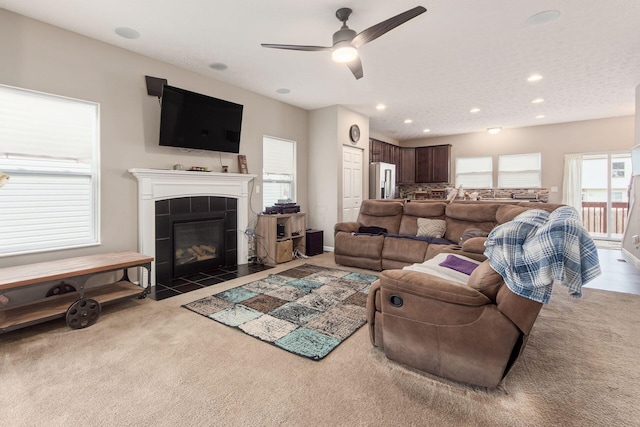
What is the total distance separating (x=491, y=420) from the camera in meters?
1.56

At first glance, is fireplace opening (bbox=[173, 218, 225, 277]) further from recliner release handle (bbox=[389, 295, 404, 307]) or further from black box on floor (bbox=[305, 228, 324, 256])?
recliner release handle (bbox=[389, 295, 404, 307])

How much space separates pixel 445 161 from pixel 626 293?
227 inches

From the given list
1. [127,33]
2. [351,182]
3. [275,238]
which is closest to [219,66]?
[127,33]

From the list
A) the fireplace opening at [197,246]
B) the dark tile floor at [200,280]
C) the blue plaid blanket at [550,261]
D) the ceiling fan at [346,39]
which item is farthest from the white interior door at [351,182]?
the blue plaid blanket at [550,261]

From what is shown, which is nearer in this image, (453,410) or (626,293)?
(453,410)

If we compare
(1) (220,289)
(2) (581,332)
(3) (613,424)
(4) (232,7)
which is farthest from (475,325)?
(4) (232,7)

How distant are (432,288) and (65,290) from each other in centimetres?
344

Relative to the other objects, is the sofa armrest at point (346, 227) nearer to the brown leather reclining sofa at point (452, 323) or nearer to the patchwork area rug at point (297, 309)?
the patchwork area rug at point (297, 309)

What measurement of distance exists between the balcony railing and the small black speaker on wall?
29.7 ft

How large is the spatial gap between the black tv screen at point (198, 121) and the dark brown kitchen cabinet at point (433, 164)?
243 inches

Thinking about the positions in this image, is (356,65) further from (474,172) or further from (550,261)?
(474,172)

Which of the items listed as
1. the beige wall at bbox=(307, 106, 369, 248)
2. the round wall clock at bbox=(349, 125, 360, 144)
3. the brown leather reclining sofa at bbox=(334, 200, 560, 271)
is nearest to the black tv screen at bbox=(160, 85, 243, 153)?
the beige wall at bbox=(307, 106, 369, 248)

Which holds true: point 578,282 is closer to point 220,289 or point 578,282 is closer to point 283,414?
point 283,414

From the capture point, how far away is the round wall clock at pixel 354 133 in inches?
244
